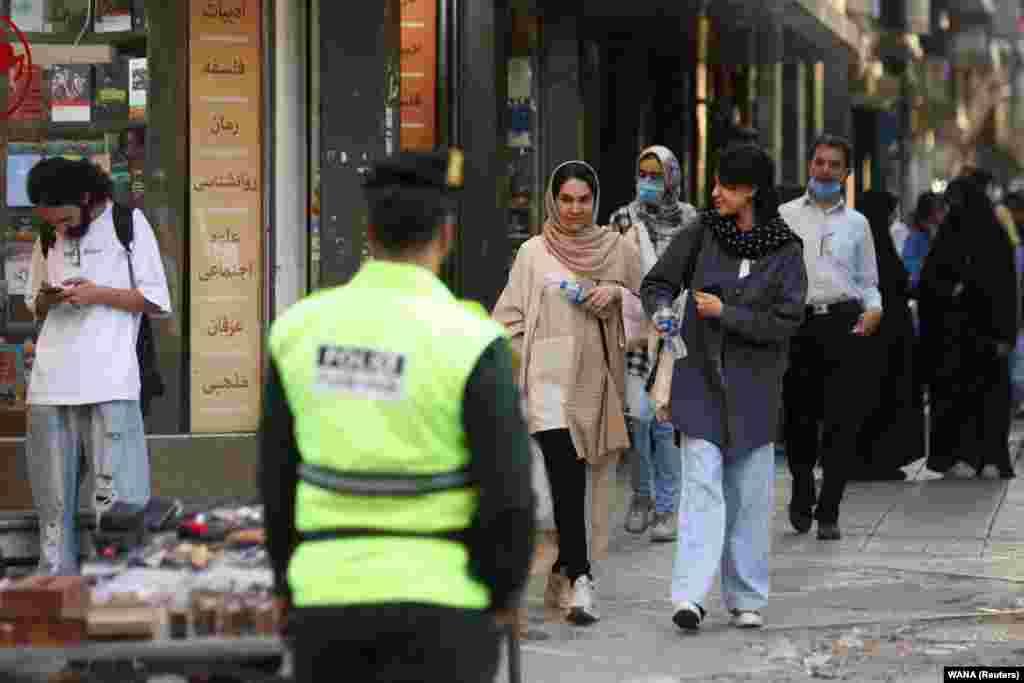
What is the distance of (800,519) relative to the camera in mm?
11406

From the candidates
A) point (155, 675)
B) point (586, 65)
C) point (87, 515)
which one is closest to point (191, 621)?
point (155, 675)

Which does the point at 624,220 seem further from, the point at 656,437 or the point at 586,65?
the point at 586,65

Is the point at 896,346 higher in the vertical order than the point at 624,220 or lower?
lower

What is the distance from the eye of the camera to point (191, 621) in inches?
186

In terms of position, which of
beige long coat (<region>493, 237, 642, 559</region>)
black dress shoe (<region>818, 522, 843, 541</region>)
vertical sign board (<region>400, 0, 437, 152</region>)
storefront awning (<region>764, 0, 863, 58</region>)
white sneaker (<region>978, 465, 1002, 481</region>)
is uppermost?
storefront awning (<region>764, 0, 863, 58</region>)

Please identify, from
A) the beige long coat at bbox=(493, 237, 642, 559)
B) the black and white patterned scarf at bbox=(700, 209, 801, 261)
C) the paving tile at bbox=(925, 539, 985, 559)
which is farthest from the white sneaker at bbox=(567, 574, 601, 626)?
the paving tile at bbox=(925, 539, 985, 559)

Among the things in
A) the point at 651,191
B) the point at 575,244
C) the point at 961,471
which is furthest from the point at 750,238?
the point at 961,471

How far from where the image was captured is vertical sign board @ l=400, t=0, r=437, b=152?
513 inches

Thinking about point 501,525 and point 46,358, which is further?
point 46,358

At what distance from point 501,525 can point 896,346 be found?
10325 mm

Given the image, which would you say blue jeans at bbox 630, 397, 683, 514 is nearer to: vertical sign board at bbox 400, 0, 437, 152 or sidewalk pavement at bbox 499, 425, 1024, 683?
sidewalk pavement at bbox 499, 425, 1024, 683

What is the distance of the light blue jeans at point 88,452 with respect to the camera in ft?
30.0

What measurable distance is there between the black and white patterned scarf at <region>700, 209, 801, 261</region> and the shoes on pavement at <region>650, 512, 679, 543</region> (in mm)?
2821

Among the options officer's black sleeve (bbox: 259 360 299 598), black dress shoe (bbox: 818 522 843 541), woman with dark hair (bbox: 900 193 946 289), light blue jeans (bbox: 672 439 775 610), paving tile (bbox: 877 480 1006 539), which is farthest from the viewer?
woman with dark hair (bbox: 900 193 946 289)
